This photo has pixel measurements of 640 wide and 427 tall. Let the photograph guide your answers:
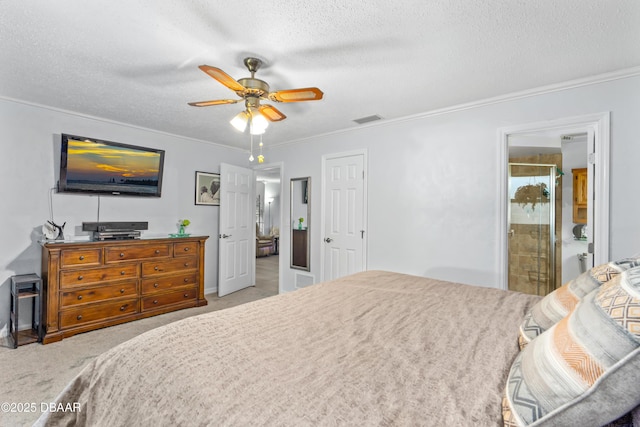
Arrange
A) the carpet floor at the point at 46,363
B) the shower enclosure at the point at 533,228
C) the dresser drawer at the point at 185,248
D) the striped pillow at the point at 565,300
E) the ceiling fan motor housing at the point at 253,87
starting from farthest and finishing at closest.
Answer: the shower enclosure at the point at 533,228 < the dresser drawer at the point at 185,248 < the ceiling fan motor housing at the point at 253,87 < the carpet floor at the point at 46,363 < the striped pillow at the point at 565,300

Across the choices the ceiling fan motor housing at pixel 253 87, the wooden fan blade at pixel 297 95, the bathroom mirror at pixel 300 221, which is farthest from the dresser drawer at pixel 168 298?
the wooden fan blade at pixel 297 95

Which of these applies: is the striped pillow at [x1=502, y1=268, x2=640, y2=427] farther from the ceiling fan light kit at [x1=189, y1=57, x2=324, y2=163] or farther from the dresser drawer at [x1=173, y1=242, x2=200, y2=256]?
the dresser drawer at [x1=173, y1=242, x2=200, y2=256]

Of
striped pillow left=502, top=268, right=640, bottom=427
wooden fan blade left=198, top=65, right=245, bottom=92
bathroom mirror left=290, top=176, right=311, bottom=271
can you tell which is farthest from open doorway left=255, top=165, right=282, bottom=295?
striped pillow left=502, top=268, right=640, bottom=427

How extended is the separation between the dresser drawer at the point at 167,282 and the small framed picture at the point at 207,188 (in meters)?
1.23

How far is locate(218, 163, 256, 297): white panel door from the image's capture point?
464 centimetres

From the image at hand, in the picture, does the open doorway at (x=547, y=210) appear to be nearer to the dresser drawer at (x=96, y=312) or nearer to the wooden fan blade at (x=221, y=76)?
the wooden fan blade at (x=221, y=76)

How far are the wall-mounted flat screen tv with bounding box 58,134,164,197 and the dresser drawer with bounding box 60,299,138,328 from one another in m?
1.33

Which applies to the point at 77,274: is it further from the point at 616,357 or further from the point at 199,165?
the point at 616,357

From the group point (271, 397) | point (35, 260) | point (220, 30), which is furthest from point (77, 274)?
point (271, 397)

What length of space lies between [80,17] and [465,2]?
2194 mm

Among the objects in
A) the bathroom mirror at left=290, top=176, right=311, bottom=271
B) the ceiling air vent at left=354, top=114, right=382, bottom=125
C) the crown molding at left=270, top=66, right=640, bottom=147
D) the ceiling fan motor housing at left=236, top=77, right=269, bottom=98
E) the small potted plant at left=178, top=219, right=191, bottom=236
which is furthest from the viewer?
the bathroom mirror at left=290, top=176, right=311, bottom=271

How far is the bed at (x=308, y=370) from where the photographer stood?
786 millimetres

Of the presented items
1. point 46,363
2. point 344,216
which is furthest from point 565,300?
point 46,363

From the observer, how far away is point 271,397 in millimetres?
826
